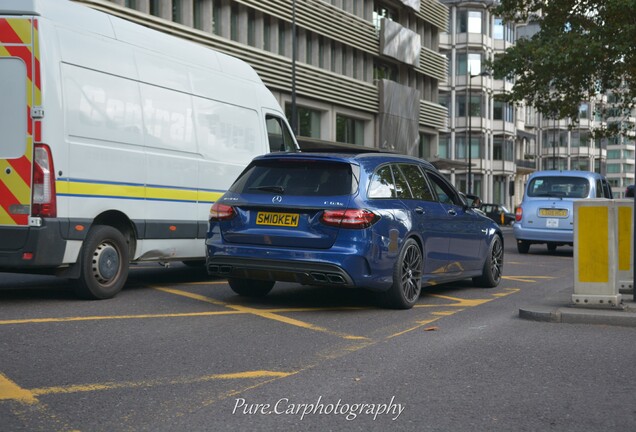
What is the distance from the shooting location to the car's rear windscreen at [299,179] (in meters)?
8.76

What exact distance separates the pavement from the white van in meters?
4.20

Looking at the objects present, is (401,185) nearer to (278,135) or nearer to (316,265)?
(316,265)

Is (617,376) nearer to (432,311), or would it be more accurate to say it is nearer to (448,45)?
(432,311)

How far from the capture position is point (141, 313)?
27.9 ft

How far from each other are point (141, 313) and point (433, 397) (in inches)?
160

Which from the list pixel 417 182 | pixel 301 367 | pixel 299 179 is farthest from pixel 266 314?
pixel 301 367

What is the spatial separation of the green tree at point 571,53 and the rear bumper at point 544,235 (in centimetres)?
1214

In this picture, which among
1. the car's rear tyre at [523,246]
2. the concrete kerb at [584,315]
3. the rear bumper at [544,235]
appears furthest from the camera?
the car's rear tyre at [523,246]

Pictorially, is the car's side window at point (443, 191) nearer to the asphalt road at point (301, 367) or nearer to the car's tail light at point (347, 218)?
the asphalt road at point (301, 367)

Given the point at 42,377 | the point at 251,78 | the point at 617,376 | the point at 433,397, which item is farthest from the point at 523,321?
the point at 251,78

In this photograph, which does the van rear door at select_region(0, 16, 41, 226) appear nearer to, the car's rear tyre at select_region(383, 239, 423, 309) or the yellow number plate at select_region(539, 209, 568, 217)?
the car's rear tyre at select_region(383, 239, 423, 309)

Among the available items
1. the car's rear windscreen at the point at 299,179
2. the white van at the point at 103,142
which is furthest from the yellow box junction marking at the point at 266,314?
the car's rear windscreen at the point at 299,179

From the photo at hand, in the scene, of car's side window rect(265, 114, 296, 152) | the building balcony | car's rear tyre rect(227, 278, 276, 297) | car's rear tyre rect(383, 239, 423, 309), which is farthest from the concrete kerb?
the building balcony

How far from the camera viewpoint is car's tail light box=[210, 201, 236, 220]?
901cm
